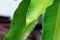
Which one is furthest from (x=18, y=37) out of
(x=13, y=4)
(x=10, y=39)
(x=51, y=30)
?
(x=13, y=4)

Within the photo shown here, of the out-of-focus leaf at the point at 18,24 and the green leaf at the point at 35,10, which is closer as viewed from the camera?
the green leaf at the point at 35,10

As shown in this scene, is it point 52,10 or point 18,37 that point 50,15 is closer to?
point 52,10

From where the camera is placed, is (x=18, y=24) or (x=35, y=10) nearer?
(x=35, y=10)

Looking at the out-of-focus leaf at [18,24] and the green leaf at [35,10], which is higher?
the green leaf at [35,10]

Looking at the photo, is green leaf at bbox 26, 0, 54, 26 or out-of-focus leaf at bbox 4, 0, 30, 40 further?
out-of-focus leaf at bbox 4, 0, 30, 40

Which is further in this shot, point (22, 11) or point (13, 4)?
point (13, 4)

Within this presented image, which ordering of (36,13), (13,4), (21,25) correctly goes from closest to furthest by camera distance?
(36,13) → (21,25) → (13,4)

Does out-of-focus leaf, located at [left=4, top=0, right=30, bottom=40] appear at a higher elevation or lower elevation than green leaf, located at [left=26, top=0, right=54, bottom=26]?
lower

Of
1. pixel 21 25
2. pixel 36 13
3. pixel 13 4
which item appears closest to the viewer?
pixel 36 13
